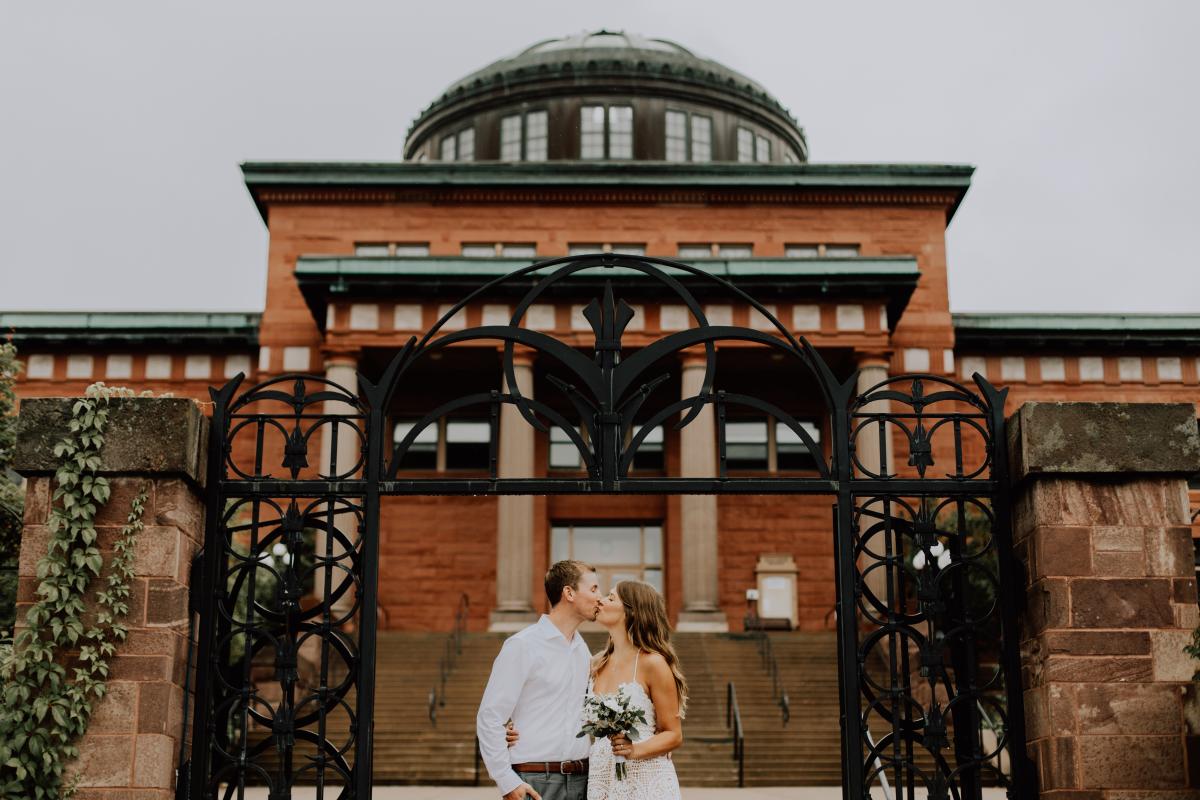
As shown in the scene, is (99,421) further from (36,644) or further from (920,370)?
(920,370)

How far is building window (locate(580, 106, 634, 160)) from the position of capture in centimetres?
4269

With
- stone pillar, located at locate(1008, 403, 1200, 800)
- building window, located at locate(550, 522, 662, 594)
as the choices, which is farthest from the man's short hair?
building window, located at locate(550, 522, 662, 594)

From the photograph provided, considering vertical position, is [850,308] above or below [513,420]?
above

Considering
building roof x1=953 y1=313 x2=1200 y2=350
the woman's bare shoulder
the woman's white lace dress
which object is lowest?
the woman's white lace dress

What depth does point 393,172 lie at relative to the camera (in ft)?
122

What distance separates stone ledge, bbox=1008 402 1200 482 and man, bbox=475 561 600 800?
3.25 metres

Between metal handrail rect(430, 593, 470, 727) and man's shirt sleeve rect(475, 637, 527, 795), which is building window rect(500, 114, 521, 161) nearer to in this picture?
metal handrail rect(430, 593, 470, 727)

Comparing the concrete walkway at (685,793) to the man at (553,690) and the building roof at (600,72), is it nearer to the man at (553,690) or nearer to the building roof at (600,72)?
the man at (553,690)

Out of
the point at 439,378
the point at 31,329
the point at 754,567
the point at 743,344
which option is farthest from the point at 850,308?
the point at 31,329

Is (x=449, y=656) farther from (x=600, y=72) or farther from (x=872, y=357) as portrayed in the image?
(x=600, y=72)

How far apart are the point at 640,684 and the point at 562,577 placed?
2.36ft

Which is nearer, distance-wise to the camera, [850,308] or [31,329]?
[850,308]

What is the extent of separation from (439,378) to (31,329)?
10.6 m

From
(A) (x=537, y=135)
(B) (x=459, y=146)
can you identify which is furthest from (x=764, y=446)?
(B) (x=459, y=146)
